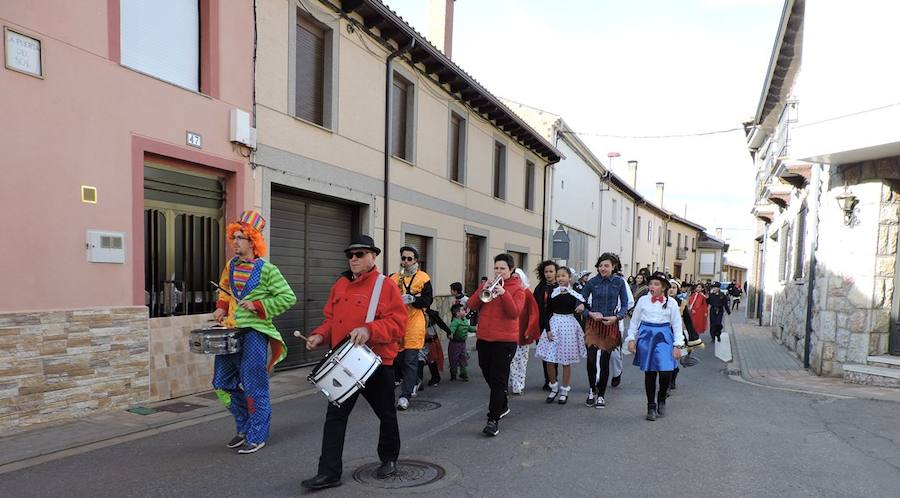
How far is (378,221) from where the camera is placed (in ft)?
34.9

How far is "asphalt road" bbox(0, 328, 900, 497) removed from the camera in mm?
3951

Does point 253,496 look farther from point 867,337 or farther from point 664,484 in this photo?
point 867,337

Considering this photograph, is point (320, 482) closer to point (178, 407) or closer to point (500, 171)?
point (178, 407)

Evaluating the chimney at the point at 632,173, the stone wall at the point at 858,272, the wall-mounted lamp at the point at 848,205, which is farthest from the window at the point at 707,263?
the wall-mounted lamp at the point at 848,205

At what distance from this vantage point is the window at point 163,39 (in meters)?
6.29

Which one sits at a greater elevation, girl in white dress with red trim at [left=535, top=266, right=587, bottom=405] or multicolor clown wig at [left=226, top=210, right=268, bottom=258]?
multicolor clown wig at [left=226, top=210, right=268, bottom=258]

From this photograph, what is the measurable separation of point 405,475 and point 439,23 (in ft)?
43.5

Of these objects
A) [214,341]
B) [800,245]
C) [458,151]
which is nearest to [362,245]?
[214,341]

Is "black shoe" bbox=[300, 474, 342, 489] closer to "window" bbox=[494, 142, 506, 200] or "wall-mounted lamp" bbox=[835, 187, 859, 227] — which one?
"wall-mounted lamp" bbox=[835, 187, 859, 227]

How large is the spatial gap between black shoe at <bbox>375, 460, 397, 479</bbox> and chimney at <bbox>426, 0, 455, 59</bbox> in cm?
1269

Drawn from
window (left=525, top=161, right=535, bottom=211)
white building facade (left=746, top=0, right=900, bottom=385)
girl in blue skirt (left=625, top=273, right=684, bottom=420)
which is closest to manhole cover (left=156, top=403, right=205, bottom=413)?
girl in blue skirt (left=625, top=273, right=684, bottom=420)

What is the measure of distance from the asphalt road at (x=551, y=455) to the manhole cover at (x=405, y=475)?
0.07 meters

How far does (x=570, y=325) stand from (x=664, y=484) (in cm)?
Result: 304

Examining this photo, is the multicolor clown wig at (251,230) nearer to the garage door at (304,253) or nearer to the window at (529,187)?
the garage door at (304,253)
